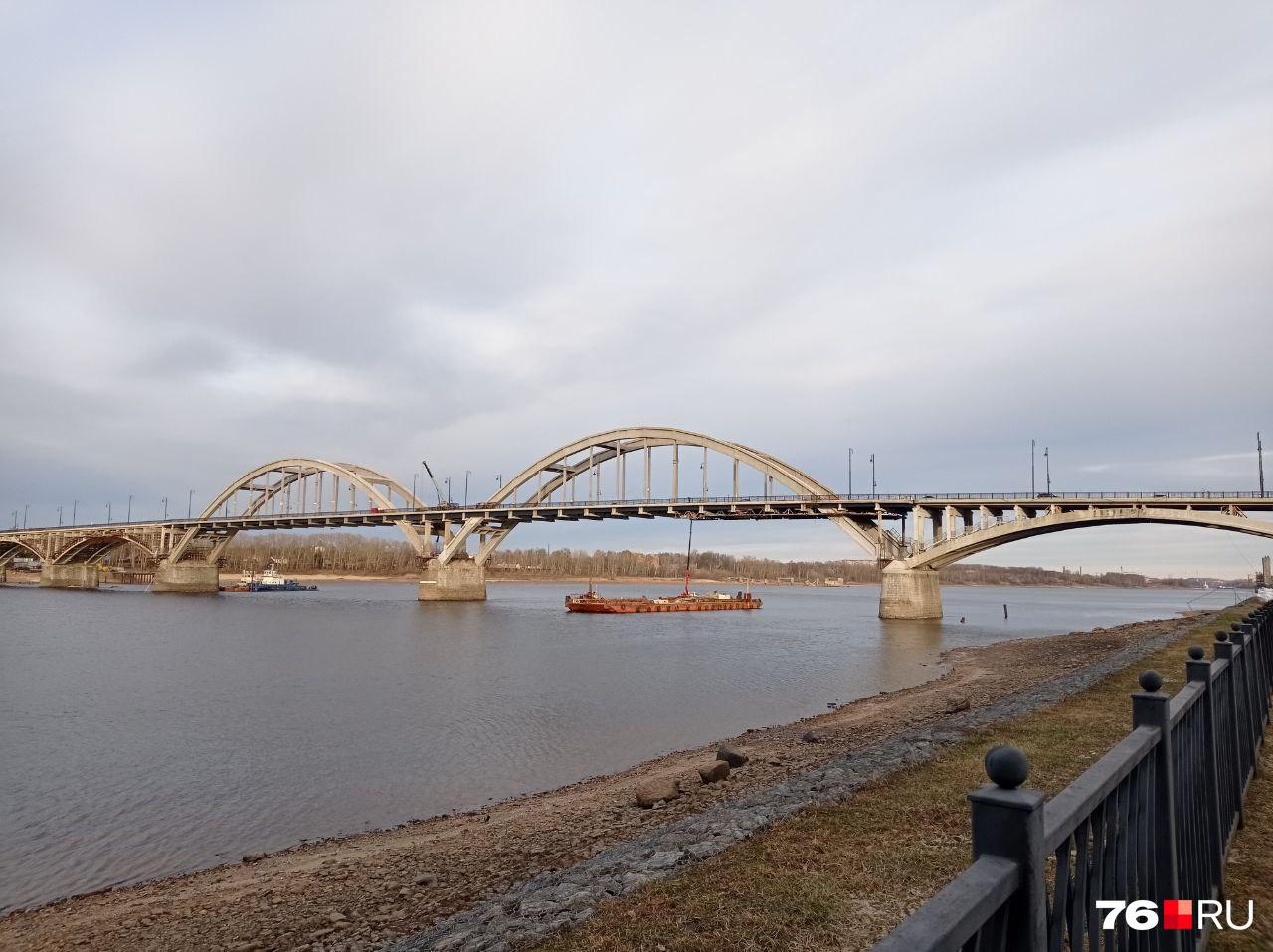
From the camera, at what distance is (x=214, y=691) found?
96.6 ft

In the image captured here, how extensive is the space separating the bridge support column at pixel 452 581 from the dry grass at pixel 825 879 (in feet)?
290

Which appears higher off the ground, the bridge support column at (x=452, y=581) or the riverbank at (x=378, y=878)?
the riverbank at (x=378, y=878)

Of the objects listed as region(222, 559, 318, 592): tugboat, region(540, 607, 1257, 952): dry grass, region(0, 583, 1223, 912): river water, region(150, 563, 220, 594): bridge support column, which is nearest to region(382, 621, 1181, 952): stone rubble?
region(540, 607, 1257, 952): dry grass

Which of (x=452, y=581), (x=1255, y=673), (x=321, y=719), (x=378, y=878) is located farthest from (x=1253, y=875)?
(x=452, y=581)

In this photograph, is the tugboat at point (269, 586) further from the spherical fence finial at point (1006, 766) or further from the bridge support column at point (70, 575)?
the spherical fence finial at point (1006, 766)

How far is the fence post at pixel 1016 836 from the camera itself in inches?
69.7

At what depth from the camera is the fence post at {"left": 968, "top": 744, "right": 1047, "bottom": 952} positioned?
5.81 ft

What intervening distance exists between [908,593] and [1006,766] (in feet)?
235

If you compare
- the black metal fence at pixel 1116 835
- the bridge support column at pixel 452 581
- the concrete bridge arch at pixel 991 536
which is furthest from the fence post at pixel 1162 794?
the bridge support column at pixel 452 581

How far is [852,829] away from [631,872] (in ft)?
7.64

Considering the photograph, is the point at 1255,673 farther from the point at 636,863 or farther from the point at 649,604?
the point at 649,604

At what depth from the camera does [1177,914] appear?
3.50 metres

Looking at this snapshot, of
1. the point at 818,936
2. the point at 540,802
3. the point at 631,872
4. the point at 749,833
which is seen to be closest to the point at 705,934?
the point at 818,936

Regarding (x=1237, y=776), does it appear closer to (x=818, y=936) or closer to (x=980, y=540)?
(x=818, y=936)
